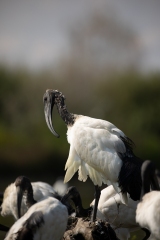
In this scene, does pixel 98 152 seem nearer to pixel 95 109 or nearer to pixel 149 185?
pixel 149 185

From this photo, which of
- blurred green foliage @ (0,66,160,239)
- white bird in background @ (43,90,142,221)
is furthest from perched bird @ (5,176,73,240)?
blurred green foliage @ (0,66,160,239)

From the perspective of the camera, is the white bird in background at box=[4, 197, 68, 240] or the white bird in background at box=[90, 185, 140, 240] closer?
the white bird in background at box=[4, 197, 68, 240]

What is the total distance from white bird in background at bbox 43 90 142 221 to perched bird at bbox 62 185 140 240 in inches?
14.5

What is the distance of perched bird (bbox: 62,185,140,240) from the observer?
10.4 metres

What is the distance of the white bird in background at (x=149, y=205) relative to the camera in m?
8.33

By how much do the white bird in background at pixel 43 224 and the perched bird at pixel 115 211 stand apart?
5.51 feet

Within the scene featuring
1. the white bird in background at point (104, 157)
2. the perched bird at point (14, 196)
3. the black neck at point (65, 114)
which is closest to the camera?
the white bird in background at point (104, 157)

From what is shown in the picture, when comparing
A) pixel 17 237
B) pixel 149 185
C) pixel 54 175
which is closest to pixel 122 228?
pixel 149 185

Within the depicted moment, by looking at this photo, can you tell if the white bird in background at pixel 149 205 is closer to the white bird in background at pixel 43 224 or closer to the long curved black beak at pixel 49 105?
the white bird in background at pixel 43 224

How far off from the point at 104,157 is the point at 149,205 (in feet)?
4.72

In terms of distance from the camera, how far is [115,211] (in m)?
10.5

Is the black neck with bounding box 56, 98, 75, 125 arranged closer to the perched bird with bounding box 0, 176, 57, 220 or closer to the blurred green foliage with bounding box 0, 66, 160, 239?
the perched bird with bounding box 0, 176, 57, 220

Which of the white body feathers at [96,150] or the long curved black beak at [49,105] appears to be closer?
the white body feathers at [96,150]

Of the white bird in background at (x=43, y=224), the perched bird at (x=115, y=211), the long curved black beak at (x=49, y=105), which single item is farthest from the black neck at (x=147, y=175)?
the long curved black beak at (x=49, y=105)
